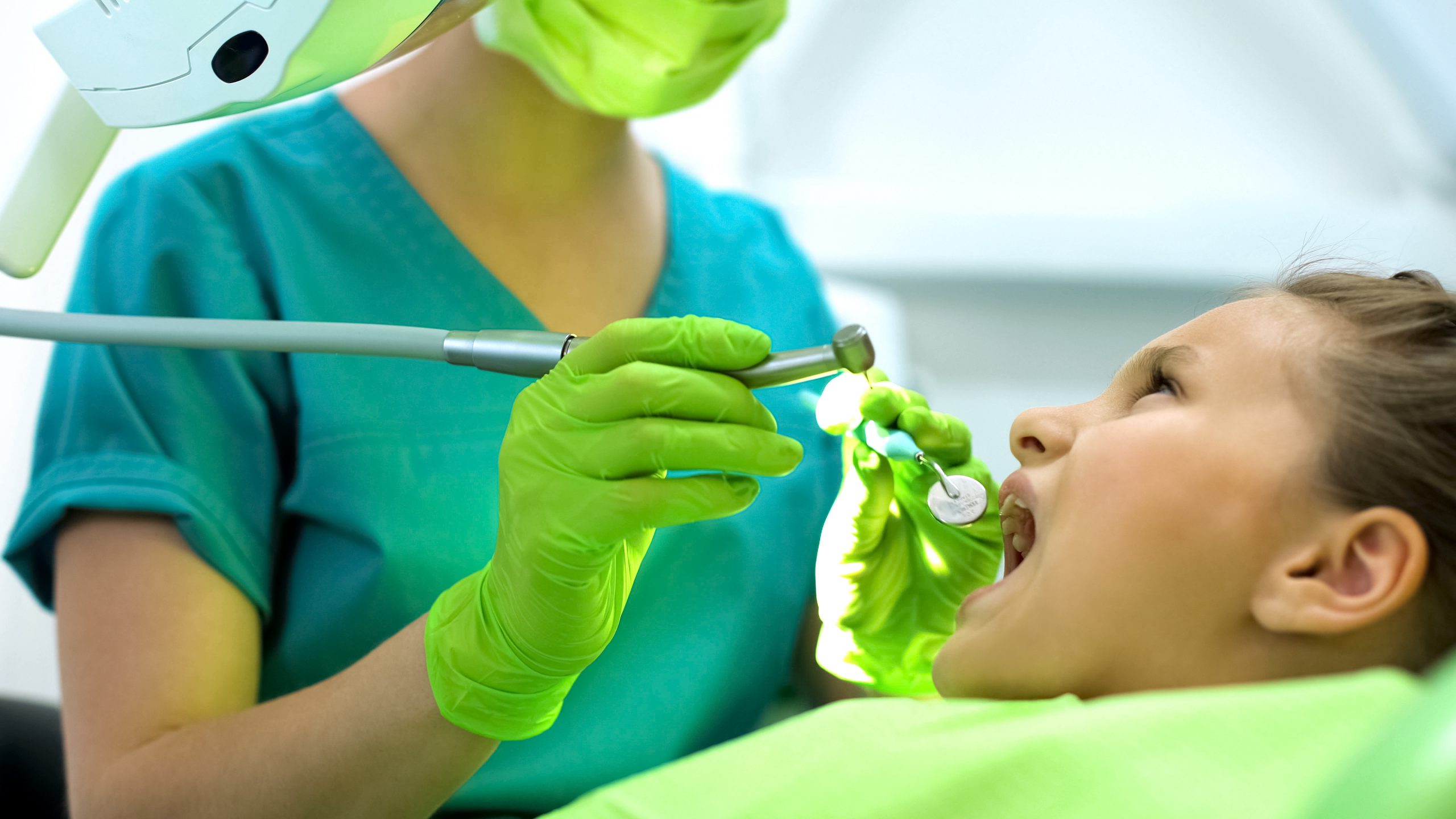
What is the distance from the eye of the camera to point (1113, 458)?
84 centimetres

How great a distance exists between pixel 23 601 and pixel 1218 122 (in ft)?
7.14

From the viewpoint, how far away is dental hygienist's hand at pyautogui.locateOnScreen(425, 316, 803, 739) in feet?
2.66

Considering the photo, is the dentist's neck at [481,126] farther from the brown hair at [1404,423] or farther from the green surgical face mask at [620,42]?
the brown hair at [1404,423]

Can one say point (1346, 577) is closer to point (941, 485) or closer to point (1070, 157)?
point (941, 485)

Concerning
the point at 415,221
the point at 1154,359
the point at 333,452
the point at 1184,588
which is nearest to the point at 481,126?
the point at 415,221

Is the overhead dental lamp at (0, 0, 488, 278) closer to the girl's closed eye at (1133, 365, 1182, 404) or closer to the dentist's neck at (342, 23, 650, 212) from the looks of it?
Answer: the dentist's neck at (342, 23, 650, 212)

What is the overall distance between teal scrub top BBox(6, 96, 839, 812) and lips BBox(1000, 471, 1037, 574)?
0.32 meters

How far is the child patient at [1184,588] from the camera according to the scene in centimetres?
65

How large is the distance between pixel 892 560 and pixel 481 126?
622 mm

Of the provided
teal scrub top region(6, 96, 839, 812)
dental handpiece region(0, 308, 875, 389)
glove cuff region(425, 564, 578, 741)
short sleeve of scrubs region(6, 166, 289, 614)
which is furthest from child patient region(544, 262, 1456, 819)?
short sleeve of scrubs region(6, 166, 289, 614)

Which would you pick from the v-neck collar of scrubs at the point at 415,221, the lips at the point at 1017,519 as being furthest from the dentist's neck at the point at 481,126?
the lips at the point at 1017,519

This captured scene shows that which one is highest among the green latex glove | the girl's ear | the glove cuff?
the glove cuff

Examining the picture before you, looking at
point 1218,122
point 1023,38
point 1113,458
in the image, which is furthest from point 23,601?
point 1218,122

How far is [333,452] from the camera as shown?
104 centimetres
